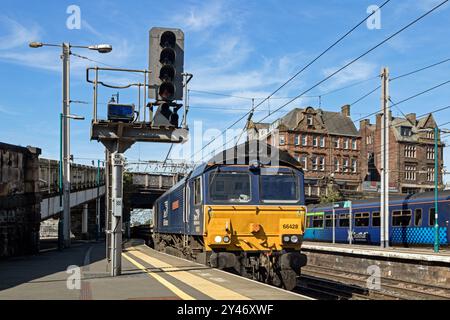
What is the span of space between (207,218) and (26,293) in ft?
16.3

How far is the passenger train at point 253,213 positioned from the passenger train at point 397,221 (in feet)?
40.7

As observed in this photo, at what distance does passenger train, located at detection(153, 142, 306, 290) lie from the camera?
529 inches

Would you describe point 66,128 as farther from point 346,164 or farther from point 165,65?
point 346,164

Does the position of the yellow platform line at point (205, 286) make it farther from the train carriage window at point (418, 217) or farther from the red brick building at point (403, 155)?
the red brick building at point (403, 155)

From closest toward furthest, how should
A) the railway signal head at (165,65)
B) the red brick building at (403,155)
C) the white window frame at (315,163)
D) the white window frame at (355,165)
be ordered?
1. the railway signal head at (165,65)
2. the white window frame at (315,163)
3. the red brick building at (403,155)
4. the white window frame at (355,165)

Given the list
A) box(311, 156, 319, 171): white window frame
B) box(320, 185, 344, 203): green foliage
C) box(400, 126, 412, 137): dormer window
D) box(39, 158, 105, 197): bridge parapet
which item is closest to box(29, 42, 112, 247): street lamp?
box(39, 158, 105, 197): bridge parapet

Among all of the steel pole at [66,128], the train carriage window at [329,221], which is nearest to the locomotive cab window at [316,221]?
the train carriage window at [329,221]

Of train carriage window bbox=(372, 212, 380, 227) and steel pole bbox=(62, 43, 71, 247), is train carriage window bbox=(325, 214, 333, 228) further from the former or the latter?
steel pole bbox=(62, 43, 71, 247)

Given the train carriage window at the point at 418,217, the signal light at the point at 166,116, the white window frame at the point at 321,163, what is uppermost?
the white window frame at the point at 321,163

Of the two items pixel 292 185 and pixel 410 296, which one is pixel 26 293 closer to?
pixel 292 185

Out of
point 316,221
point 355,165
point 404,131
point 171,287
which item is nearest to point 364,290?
point 171,287

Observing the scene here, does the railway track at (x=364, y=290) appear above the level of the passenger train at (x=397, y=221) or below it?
below

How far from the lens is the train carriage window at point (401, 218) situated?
2645 cm
